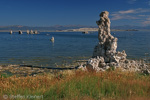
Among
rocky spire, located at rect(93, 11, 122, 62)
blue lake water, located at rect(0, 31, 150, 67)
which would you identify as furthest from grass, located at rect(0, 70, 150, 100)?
blue lake water, located at rect(0, 31, 150, 67)

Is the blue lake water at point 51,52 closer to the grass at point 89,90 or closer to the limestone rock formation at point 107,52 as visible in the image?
the limestone rock formation at point 107,52

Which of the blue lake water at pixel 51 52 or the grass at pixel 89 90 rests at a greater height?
the grass at pixel 89 90

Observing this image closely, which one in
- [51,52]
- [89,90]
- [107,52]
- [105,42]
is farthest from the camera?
[51,52]

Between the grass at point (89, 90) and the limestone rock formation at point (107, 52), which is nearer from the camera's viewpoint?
the grass at point (89, 90)

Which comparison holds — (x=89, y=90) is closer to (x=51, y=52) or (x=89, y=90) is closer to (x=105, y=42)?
(x=105, y=42)

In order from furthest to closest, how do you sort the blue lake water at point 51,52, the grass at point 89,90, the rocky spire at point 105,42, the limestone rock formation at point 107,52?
1. the blue lake water at point 51,52
2. the rocky spire at point 105,42
3. the limestone rock formation at point 107,52
4. the grass at point 89,90

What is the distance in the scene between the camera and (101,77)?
961cm

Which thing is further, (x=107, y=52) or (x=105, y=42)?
(x=105, y=42)

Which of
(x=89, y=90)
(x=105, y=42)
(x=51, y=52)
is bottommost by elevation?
(x=51, y=52)

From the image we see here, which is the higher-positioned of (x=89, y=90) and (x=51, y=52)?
(x=89, y=90)

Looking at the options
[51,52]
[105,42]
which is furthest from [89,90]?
[51,52]

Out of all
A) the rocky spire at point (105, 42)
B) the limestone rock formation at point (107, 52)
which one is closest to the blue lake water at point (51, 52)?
the rocky spire at point (105, 42)

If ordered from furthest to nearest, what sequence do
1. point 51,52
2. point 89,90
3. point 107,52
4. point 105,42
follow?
point 51,52, point 105,42, point 107,52, point 89,90

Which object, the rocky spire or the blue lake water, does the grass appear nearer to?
the rocky spire
